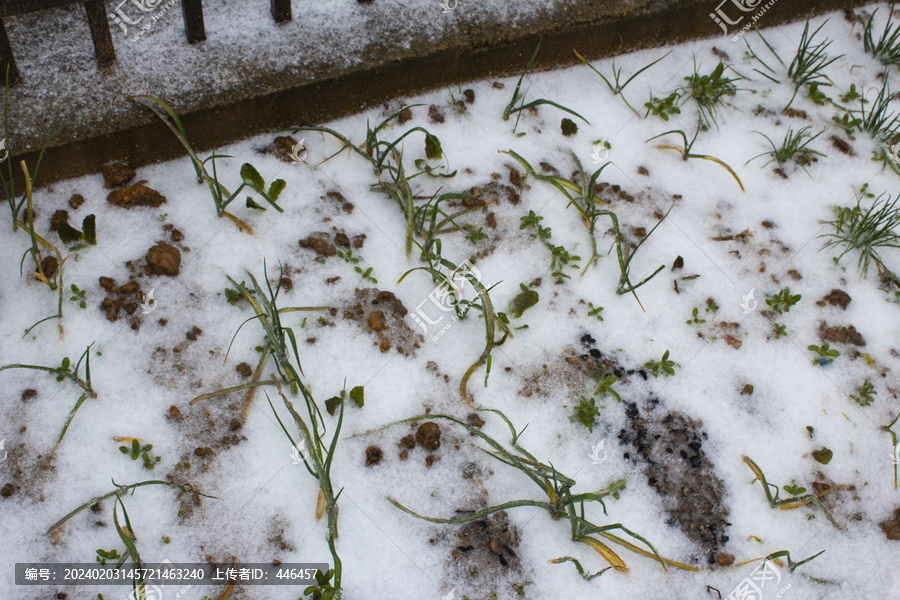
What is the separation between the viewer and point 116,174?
2336 mm

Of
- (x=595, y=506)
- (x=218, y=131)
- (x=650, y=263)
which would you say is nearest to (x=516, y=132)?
(x=650, y=263)

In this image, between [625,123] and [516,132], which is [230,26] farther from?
[625,123]

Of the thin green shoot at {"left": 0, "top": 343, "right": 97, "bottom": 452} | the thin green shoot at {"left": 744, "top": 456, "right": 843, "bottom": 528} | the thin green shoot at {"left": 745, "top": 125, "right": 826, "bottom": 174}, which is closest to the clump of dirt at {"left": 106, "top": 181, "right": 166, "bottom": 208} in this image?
the thin green shoot at {"left": 0, "top": 343, "right": 97, "bottom": 452}

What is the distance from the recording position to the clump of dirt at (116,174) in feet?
7.66

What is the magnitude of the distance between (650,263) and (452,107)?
1008mm

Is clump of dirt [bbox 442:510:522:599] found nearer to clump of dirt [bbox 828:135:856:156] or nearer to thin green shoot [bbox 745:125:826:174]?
thin green shoot [bbox 745:125:826:174]

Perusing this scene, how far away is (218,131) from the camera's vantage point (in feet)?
8.07

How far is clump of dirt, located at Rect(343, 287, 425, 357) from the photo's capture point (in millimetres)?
2199

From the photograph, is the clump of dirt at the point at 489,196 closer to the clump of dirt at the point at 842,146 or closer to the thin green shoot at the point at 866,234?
the thin green shoot at the point at 866,234

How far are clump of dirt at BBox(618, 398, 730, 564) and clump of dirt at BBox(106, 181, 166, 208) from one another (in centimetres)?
177

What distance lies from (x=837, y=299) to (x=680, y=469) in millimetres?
943

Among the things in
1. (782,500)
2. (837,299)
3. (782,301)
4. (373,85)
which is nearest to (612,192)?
(782,301)

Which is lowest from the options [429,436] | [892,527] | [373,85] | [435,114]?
[892,527]

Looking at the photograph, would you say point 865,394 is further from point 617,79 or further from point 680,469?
point 617,79
